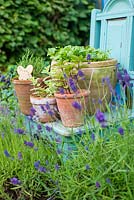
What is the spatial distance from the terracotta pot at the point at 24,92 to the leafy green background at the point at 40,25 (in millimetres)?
2020

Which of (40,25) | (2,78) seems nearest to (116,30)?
(2,78)

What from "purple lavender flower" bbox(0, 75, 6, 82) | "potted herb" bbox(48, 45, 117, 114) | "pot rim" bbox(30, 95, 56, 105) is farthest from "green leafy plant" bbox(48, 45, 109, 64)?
"purple lavender flower" bbox(0, 75, 6, 82)

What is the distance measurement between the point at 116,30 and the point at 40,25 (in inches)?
91.9

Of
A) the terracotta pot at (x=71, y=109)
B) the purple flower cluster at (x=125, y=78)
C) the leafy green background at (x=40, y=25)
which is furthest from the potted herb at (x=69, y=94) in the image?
the leafy green background at (x=40, y=25)

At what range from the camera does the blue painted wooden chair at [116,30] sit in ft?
6.76

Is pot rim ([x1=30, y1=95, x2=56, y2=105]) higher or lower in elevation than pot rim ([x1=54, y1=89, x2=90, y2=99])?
lower

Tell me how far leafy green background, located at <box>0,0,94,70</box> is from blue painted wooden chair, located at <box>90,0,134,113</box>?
6.19 ft

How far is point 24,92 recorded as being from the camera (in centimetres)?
213

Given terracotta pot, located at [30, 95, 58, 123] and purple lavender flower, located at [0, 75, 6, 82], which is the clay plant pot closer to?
terracotta pot, located at [30, 95, 58, 123]

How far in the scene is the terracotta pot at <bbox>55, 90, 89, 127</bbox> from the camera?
172 cm

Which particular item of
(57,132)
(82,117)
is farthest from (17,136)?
(82,117)

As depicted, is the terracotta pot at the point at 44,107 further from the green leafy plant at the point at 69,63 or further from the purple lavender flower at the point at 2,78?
the purple lavender flower at the point at 2,78

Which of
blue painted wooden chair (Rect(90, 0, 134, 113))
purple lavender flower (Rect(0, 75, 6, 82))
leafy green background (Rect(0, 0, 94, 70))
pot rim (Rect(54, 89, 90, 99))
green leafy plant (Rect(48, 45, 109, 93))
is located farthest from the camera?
leafy green background (Rect(0, 0, 94, 70))

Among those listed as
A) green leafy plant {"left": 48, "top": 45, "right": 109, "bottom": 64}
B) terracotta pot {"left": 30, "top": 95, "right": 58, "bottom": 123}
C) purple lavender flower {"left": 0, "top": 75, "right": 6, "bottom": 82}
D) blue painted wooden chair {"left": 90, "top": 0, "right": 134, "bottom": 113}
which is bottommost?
terracotta pot {"left": 30, "top": 95, "right": 58, "bottom": 123}
